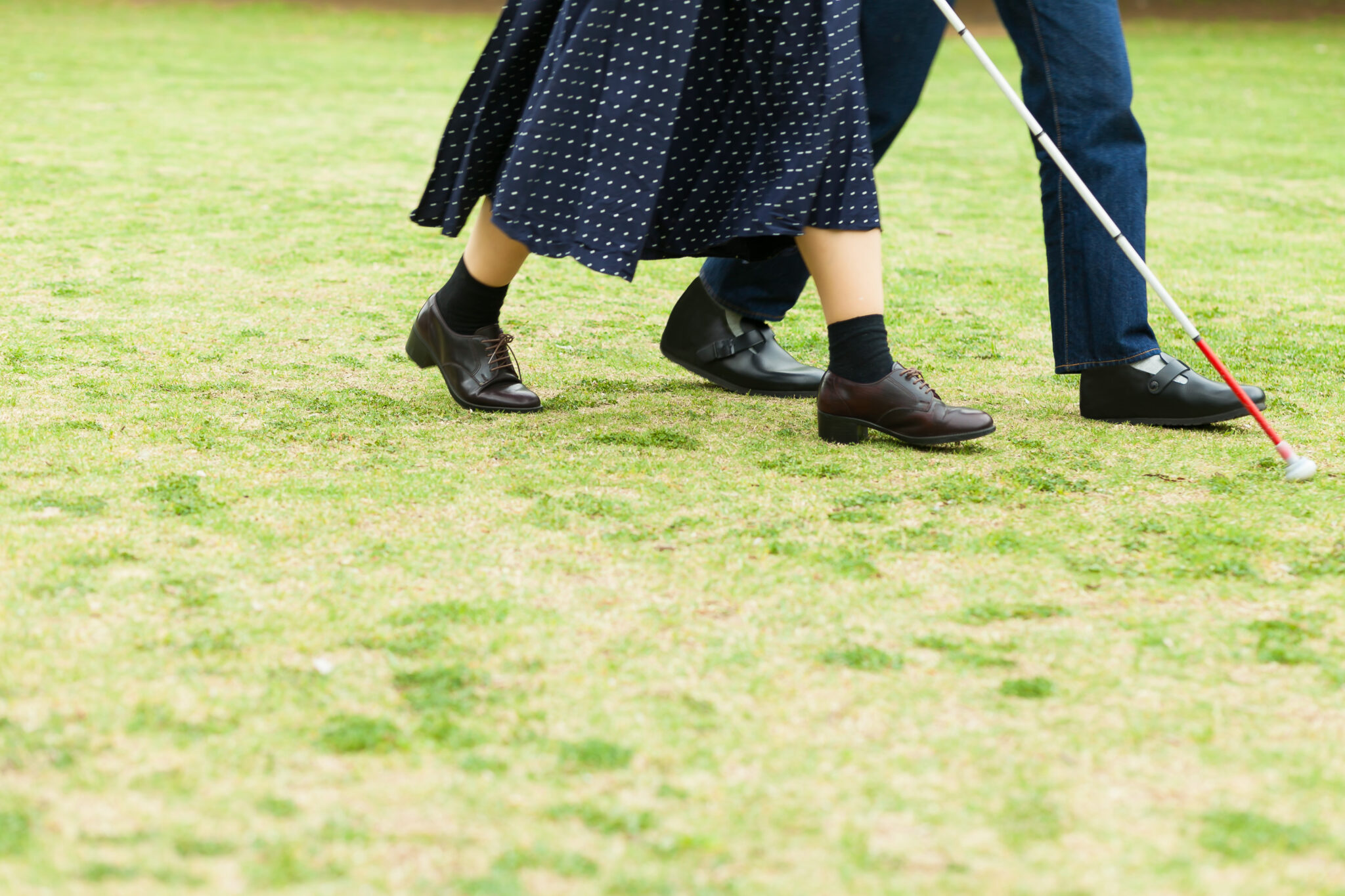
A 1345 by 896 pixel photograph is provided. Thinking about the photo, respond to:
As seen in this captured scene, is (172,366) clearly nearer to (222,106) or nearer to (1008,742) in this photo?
(1008,742)

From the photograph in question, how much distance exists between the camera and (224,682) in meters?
1.41

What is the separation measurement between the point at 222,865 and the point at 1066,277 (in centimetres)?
190

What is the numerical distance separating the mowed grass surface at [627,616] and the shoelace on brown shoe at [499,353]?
4.5 inches

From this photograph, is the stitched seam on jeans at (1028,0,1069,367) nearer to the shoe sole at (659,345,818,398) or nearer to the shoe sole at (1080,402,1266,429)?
the shoe sole at (1080,402,1266,429)

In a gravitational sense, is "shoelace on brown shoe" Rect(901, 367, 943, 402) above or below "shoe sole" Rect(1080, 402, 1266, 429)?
above

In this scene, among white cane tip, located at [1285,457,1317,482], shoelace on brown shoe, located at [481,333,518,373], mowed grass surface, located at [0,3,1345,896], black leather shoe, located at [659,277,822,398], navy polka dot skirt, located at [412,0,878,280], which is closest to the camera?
mowed grass surface, located at [0,3,1345,896]

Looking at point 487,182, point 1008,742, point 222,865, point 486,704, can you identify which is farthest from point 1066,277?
point 222,865

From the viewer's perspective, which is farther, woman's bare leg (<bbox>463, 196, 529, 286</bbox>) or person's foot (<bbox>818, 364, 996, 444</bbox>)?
woman's bare leg (<bbox>463, 196, 529, 286</bbox>)

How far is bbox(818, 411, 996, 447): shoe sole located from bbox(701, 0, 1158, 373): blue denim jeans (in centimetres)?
36

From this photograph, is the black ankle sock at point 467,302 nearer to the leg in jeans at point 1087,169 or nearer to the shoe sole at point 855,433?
the shoe sole at point 855,433

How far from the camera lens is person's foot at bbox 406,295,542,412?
2.55 metres

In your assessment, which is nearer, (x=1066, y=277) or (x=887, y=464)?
(x=887, y=464)

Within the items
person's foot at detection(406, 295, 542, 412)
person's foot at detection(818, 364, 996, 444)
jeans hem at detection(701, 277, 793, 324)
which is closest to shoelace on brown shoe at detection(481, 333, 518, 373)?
person's foot at detection(406, 295, 542, 412)

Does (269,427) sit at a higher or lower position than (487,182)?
lower
